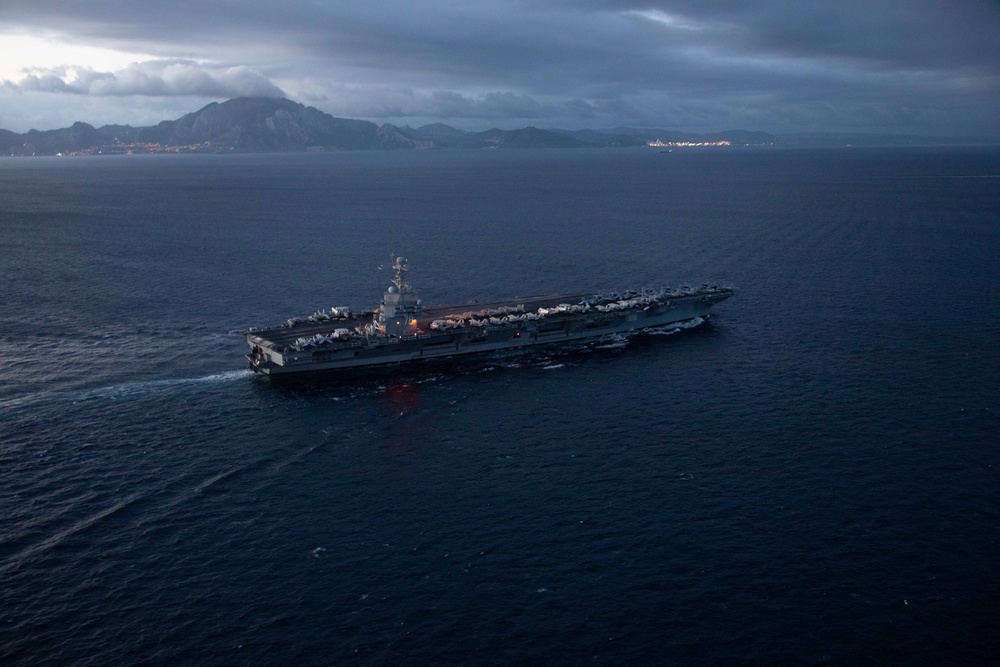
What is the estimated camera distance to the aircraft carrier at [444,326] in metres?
73.4

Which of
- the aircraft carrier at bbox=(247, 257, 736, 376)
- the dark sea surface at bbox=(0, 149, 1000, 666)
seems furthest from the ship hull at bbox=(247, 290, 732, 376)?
the dark sea surface at bbox=(0, 149, 1000, 666)

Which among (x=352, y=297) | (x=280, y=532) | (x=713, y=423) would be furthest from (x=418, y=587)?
(x=352, y=297)

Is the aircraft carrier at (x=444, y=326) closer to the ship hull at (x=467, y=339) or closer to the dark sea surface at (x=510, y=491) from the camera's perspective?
the ship hull at (x=467, y=339)

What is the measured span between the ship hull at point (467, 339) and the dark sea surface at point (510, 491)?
2610mm

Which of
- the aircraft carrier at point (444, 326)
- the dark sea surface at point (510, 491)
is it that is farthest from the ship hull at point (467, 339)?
the dark sea surface at point (510, 491)

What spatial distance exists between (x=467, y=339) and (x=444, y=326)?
2.71 m

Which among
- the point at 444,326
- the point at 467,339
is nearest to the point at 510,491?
the point at 467,339

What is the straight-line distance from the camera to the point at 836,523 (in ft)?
148

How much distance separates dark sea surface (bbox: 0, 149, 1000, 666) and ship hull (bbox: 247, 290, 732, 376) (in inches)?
103

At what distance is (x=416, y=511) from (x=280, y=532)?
8033 mm

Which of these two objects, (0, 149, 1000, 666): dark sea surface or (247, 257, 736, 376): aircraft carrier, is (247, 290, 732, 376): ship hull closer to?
(247, 257, 736, 376): aircraft carrier

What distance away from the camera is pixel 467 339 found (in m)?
79.2

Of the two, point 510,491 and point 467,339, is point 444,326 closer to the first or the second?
point 467,339

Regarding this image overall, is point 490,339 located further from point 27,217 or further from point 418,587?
point 27,217
